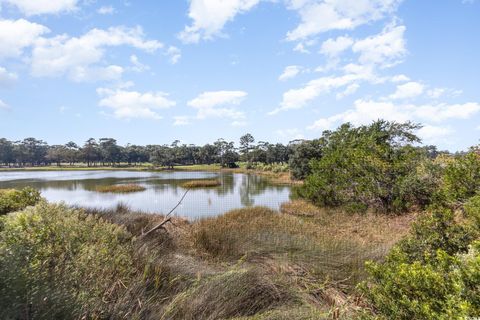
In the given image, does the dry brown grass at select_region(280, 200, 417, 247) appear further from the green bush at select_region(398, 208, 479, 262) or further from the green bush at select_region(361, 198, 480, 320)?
the green bush at select_region(361, 198, 480, 320)

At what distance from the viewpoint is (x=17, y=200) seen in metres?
8.12

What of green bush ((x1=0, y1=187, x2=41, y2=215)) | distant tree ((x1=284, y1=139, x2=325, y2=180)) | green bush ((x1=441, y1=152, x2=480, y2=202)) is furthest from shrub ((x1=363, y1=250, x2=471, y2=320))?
distant tree ((x1=284, y1=139, x2=325, y2=180))

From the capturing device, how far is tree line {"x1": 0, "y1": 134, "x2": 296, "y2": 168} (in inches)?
3039

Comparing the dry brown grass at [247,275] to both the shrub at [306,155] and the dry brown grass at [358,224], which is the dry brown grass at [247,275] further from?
the shrub at [306,155]

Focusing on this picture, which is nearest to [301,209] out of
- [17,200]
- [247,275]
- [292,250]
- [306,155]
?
[292,250]

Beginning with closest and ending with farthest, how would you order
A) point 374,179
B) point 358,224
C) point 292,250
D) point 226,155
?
1. point 292,250
2. point 358,224
3. point 374,179
4. point 226,155

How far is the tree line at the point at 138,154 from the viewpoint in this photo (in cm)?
7719

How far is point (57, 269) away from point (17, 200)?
718cm

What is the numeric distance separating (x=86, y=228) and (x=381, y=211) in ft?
44.6

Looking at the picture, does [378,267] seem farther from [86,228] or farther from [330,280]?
[86,228]

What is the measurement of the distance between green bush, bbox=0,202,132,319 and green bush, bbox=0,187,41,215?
15.5 feet

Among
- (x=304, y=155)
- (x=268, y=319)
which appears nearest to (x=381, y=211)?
(x=268, y=319)

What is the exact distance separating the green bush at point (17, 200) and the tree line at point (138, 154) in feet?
218

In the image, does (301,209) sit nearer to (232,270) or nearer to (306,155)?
(232,270)
